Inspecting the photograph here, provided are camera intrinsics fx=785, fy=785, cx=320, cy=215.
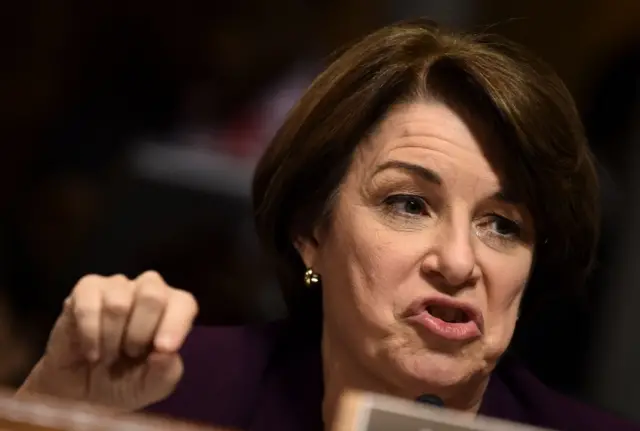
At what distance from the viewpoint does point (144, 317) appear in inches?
20.7

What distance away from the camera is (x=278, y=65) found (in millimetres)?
762

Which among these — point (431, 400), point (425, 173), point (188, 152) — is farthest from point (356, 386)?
point (188, 152)

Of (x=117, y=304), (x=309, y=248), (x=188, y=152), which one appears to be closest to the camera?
(x=117, y=304)

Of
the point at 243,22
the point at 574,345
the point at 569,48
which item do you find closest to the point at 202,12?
the point at 243,22

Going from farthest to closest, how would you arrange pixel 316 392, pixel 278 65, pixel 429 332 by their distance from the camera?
pixel 278 65, pixel 316 392, pixel 429 332

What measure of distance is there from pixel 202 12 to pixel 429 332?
15.9 inches

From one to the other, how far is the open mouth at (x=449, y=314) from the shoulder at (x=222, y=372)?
0.60 feet

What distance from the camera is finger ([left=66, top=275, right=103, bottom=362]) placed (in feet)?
1.72

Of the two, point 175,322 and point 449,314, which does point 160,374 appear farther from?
point 449,314

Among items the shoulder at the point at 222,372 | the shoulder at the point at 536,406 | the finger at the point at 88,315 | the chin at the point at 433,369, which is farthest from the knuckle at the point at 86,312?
the shoulder at the point at 536,406

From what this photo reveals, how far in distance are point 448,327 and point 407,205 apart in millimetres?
94

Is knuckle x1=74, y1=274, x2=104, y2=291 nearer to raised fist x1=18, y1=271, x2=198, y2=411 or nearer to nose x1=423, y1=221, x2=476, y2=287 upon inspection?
raised fist x1=18, y1=271, x2=198, y2=411

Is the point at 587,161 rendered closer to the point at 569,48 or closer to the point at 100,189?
the point at 569,48

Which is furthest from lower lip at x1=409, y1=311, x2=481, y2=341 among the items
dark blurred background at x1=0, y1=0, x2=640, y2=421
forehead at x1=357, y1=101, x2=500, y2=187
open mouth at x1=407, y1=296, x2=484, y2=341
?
dark blurred background at x1=0, y1=0, x2=640, y2=421
